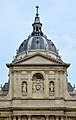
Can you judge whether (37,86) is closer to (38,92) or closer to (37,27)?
(38,92)

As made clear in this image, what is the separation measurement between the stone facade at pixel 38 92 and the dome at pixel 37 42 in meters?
5.23

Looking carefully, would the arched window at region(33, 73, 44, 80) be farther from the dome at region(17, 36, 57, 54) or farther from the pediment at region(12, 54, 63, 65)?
the dome at region(17, 36, 57, 54)

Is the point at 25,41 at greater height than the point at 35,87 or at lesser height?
greater

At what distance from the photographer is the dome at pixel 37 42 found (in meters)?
61.5

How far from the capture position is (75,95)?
5719cm

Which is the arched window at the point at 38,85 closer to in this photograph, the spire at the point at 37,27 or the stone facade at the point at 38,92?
the stone facade at the point at 38,92

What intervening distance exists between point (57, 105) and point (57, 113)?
0.93 metres

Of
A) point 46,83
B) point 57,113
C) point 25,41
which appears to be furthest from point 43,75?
point 25,41

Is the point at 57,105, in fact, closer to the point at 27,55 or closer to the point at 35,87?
the point at 35,87

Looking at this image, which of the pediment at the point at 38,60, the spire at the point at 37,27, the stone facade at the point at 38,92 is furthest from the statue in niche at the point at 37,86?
the spire at the point at 37,27

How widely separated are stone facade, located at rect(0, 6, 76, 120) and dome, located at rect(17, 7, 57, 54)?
17.2 ft

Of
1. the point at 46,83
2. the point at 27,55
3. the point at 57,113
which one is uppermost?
the point at 27,55

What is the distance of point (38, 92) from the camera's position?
182ft

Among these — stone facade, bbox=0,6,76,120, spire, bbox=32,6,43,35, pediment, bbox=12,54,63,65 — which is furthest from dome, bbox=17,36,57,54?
stone facade, bbox=0,6,76,120
